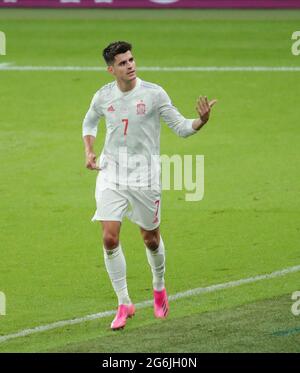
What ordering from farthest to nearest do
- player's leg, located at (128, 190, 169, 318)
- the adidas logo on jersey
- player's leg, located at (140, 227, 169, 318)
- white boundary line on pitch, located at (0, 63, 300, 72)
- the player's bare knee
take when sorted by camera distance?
white boundary line on pitch, located at (0, 63, 300, 72)
player's leg, located at (140, 227, 169, 318)
player's leg, located at (128, 190, 169, 318)
the adidas logo on jersey
the player's bare knee

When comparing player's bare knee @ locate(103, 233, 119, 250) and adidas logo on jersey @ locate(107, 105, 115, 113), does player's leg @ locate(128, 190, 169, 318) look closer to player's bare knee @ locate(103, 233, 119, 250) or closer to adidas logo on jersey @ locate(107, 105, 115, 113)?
player's bare knee @ locate(103, 233, 119, 250)

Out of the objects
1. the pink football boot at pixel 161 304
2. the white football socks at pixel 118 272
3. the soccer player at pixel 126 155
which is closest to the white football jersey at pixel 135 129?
the soccer player at pixel 126 155

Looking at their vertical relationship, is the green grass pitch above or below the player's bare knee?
below

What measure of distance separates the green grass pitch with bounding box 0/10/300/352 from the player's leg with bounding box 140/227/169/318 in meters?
0.12

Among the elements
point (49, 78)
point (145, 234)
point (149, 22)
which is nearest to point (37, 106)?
point (49, 78)

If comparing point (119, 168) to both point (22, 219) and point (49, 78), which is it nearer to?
point (22, 219)

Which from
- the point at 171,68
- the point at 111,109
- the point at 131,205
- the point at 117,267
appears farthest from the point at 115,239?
the point at 171,68

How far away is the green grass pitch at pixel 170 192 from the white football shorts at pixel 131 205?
0.89m

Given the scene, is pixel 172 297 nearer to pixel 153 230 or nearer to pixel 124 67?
pixel 153 230

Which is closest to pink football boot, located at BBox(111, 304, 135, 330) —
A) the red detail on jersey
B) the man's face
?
the red detail on jersey

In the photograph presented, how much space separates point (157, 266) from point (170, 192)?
4826mm

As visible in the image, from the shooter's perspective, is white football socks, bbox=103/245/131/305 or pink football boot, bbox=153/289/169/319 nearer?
white football socks, bbox=103/245/131/305

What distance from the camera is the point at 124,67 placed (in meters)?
11.1

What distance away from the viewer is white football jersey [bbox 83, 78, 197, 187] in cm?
1106
